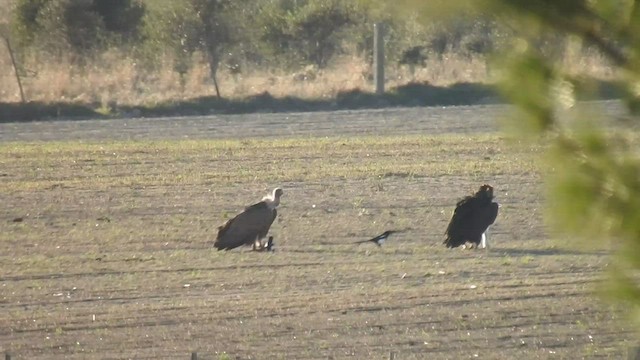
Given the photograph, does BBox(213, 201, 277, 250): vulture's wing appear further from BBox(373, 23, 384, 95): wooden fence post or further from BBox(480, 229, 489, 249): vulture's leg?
BBox(373, 23, 384, 95): wooden fence post

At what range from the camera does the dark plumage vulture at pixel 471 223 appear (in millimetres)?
13219

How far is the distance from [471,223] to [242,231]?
219 cm

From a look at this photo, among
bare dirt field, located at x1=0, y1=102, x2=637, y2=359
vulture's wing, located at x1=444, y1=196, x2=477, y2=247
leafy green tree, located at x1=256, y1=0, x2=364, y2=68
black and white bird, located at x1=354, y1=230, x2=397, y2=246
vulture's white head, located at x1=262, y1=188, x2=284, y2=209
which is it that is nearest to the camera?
bare dirt field, located at x1=0, y1=102, x2=637, y2=359

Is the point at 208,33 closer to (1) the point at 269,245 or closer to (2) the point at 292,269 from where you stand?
(1) the point at 269,245

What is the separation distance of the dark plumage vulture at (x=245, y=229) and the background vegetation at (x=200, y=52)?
20.1 metres

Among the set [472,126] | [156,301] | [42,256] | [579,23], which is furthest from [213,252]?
[472,126]

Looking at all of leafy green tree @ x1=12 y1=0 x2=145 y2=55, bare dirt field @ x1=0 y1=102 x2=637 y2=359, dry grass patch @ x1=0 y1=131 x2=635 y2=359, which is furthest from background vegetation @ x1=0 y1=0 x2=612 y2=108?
dry grass patch @ x1=0 y1=131 x2=635 y2=359

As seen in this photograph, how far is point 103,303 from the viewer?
10727mm

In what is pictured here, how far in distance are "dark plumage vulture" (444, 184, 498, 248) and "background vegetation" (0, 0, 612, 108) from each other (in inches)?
814

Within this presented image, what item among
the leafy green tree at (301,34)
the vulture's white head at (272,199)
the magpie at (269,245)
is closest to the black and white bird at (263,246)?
the magpie at (269,245)

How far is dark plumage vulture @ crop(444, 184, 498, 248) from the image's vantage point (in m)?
13.2

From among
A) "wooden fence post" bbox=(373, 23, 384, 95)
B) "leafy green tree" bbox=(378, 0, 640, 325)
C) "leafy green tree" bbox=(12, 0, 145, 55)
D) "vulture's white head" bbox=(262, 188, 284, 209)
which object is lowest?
"wooden fence post" bbox=(373, 23, 384, 95)

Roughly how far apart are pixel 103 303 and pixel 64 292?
686mm

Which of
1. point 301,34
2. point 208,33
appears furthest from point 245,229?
point 301,34
